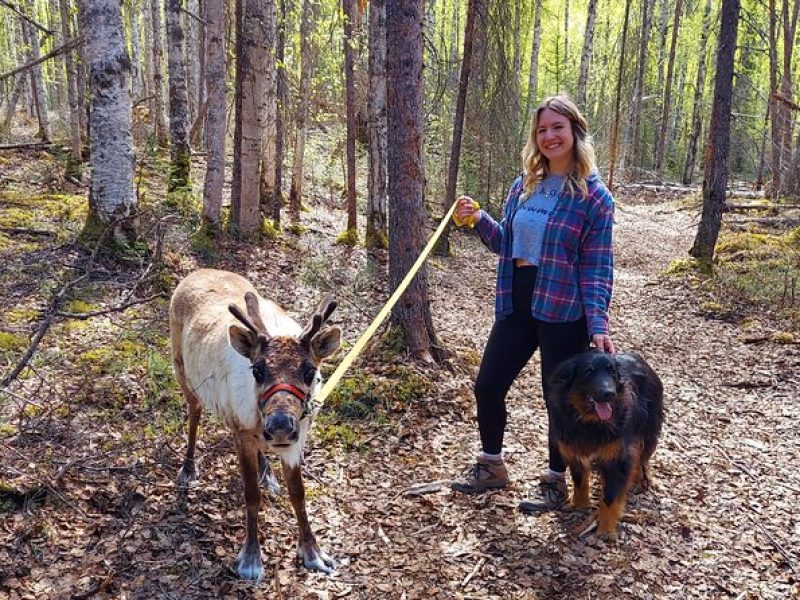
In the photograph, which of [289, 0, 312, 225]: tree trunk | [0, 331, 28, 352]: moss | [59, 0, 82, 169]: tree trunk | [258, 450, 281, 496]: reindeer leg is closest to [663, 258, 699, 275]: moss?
[289, 0, 312, 225]: tree trunk

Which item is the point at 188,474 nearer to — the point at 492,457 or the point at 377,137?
the point at 492,457

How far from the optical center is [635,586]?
3.46m

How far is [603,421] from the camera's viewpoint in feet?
12.0

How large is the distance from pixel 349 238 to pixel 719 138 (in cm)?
733

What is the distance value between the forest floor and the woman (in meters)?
0.71

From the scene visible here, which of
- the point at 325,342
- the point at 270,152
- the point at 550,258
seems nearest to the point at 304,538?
the point at 325,342

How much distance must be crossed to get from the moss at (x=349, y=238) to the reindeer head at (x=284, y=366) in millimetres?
8233

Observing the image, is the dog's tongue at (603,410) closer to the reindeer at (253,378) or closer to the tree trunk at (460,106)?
the reindeer at (253,378)

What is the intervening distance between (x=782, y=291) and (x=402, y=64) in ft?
25.6

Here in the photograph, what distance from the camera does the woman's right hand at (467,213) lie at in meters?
4.14

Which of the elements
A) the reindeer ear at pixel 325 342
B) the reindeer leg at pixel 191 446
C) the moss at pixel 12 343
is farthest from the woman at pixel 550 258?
the moss at pixel 12 343

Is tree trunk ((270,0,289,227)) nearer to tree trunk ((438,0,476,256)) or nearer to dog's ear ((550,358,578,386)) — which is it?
tree trunk ((438,0,476,256))

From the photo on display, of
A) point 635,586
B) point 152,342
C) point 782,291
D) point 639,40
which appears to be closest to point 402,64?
point 152,342

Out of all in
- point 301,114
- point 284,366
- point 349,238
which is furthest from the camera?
point 301,114
